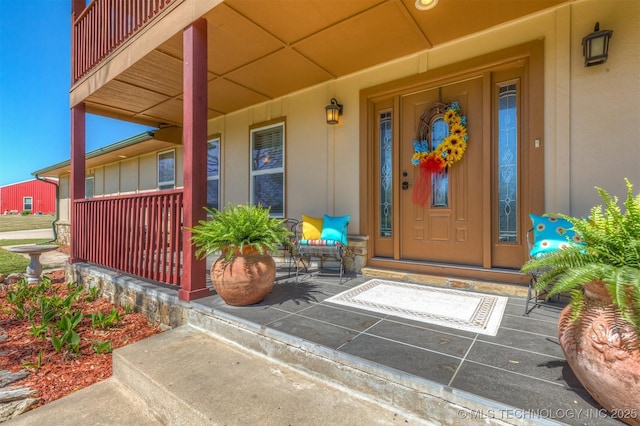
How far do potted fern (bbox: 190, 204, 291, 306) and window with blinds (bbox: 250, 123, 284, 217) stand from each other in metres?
2.20

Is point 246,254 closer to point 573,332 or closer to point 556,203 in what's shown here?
point 573,332

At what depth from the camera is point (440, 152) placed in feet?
10.5

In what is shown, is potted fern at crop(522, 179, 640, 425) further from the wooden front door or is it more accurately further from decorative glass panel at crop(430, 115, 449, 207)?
decorative glass panel at crop(430, 115, 449, 207)

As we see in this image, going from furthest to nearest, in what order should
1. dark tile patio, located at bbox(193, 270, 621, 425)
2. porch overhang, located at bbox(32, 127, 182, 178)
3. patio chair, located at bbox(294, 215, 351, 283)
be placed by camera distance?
porch overhang, located at bbox(32, 127, 182, 178) < patio chair, located at bbox(294, 215, 351, 283) < dark tile patio, located at bbox(193, 270, 621, 425)

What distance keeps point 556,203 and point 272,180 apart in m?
3.63

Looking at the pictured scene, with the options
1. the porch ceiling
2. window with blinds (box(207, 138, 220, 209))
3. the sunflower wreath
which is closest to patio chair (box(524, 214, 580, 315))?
the sunflower wreath

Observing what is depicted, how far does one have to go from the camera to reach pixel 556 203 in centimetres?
253

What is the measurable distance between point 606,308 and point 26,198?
45005 millimetres

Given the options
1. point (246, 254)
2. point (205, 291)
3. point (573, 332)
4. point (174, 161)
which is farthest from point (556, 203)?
point (174, 161)

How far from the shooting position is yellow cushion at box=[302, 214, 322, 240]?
143 inches

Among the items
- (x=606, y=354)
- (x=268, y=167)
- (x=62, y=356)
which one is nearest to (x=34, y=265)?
(x=62, y=356)

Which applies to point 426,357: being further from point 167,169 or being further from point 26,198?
point 26,198

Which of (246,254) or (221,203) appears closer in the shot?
(246,254)

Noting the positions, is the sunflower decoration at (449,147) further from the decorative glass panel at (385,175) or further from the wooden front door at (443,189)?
the decorative glass panel at (385,175)
